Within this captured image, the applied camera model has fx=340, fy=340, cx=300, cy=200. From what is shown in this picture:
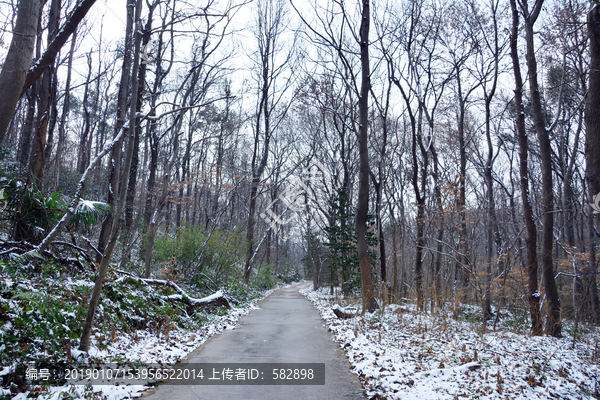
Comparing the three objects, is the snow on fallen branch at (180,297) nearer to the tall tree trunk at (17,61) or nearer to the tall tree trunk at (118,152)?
the tall tree trunk at (118,152)

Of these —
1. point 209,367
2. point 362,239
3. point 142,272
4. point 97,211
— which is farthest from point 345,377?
point 142,272

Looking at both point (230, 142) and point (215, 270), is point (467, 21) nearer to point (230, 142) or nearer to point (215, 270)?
point (215, 270)

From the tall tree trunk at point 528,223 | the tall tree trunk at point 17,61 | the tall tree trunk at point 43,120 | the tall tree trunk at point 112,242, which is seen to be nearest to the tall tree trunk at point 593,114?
the tall tree trunk at point 528,223

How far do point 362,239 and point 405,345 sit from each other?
469 centimetres

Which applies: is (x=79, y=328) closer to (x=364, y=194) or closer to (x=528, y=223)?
(x=364, y=194)

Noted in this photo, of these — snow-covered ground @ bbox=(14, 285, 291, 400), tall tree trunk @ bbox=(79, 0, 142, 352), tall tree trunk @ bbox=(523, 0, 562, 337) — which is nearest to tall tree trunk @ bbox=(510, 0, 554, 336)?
tall tree trunk @ bbox=(523, 0, 562, 337)

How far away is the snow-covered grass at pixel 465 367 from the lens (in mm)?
3824

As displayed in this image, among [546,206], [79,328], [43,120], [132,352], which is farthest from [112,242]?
[546,206]

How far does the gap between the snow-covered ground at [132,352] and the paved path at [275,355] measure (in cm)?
21

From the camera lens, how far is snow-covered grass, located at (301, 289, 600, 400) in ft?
12.5

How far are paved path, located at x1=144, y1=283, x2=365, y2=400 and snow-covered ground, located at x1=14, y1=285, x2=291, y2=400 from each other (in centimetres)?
21

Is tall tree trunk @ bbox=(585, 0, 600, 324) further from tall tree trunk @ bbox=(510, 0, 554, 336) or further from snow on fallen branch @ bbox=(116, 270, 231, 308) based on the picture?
snow on fallen branch @ bbox=(116, 270, 231, 308)

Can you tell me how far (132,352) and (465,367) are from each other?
Answer: 448 centimetres

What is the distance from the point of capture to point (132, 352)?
4754 mm
